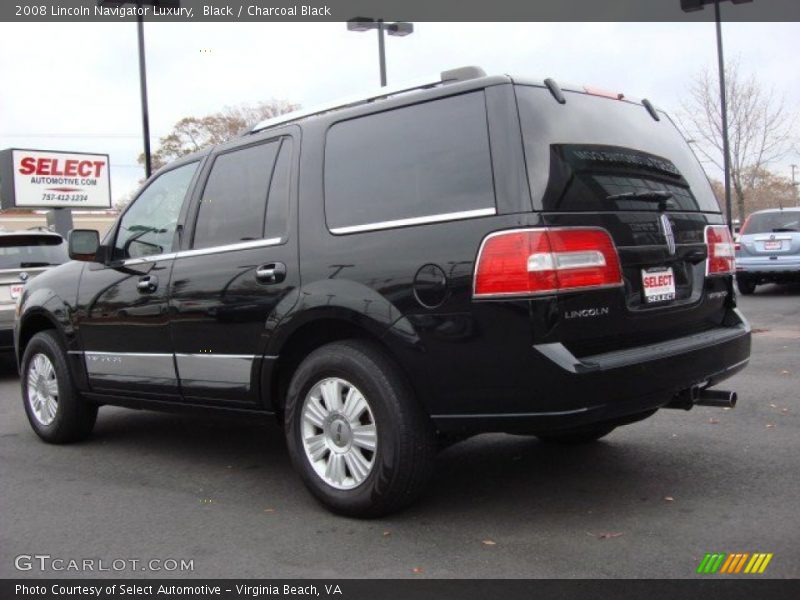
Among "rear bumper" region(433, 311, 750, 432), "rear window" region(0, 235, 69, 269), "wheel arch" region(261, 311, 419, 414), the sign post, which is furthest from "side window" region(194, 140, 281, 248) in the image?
the sign post

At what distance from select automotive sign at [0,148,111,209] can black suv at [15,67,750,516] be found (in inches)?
1050

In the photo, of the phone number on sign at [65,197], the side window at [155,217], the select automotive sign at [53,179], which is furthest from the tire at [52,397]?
the phone number on sign at [65,197]

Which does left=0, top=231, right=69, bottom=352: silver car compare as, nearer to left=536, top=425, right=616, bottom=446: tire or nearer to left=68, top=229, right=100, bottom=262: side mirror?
left=68, top=229, right=100, bottom=262: side mirror

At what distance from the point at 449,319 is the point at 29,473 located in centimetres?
318

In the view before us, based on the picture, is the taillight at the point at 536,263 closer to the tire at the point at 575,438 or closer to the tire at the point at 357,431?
the tire at the point at 357,431

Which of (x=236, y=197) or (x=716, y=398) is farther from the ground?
(x=236, y=197)

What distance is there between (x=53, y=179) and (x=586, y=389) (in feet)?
97.7

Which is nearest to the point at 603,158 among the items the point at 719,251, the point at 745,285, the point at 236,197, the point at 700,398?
the point at 719,251

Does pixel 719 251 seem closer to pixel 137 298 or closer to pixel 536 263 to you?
pixel 536 263

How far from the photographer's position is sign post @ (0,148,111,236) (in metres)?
27.9

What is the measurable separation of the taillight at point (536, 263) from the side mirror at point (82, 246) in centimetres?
320

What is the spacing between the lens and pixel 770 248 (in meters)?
14.3
